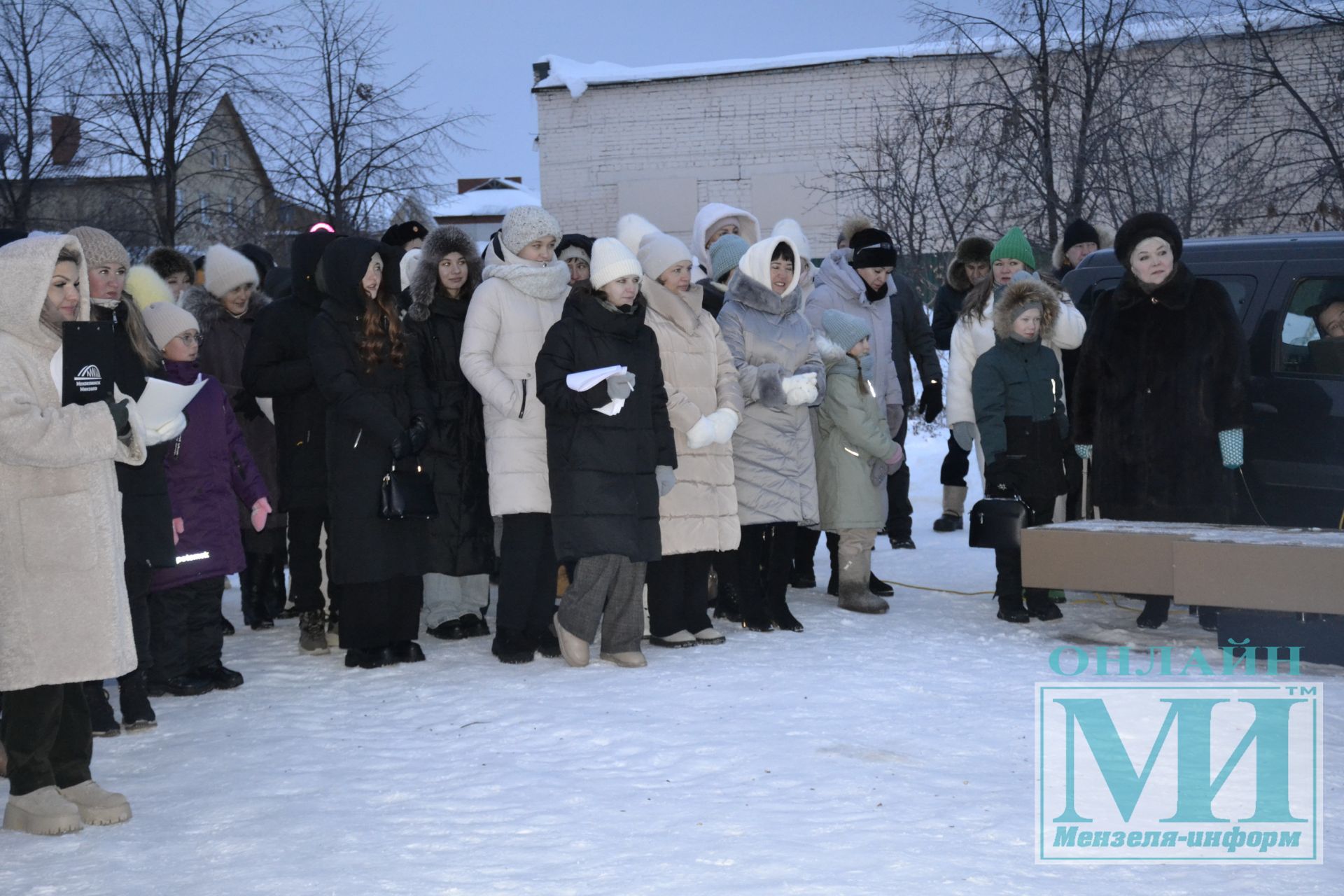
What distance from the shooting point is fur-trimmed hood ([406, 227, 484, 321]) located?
6945mm

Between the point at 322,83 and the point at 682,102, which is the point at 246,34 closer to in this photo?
the point at 322,83

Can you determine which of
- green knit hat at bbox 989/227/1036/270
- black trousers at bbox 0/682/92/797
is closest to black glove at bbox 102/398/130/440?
black trousers at bbox 0/682/92/797

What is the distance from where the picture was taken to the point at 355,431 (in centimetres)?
640

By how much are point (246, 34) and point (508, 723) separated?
1656 centimetres

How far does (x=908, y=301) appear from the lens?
9.84 meters

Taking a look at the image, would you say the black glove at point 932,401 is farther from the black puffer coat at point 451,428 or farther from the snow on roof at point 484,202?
the snow on roof at point 484,202

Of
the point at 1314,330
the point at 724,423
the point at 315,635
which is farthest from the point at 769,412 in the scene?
the point at 1314,330

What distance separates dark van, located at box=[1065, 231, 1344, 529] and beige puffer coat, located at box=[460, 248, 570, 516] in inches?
140

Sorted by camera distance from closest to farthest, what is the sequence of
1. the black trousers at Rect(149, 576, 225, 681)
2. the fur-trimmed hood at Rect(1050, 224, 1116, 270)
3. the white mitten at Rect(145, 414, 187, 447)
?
the white mitten at Rect(145, 414, 187, 447) → the black trousers at Rect(149, 576, 225, 681) → the fur-trimmed hood at Rect(1050, 224, 1116, 270)

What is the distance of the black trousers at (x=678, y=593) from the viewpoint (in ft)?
22.8

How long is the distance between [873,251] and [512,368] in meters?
3.17

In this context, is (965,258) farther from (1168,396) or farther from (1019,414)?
(1168,396)

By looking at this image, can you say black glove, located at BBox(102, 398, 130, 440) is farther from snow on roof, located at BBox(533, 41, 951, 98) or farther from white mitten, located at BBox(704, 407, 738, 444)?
snow on roof, located at BBox(533, 41, 951, 98)

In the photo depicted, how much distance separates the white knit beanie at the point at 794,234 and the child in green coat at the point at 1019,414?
3.60 feet
